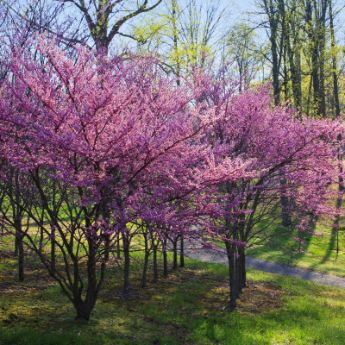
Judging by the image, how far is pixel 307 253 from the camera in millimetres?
18188

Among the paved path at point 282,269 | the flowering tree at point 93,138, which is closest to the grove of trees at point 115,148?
the flowering tree at point 93,138

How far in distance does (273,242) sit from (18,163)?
15779mm

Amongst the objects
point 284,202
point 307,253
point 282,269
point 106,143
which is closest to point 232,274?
point 284,202

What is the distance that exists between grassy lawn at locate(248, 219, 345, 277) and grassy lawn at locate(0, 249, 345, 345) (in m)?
4.59

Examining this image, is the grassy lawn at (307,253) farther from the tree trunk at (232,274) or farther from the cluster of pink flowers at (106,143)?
the cluster of pink flowers at (106,143)

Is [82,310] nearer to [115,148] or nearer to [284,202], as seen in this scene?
[115,148]

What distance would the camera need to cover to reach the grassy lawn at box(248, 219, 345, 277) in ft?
53.1

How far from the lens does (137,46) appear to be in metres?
16.3

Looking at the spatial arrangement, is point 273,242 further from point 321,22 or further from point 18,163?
point 18,163

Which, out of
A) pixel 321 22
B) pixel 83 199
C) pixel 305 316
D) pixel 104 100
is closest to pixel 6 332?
pixel 83 199

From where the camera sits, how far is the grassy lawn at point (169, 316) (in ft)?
21.8

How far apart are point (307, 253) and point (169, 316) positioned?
1170 centimetres

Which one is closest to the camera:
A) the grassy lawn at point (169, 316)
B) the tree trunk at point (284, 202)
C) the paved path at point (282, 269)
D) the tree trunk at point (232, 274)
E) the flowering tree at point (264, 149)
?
the grassy lawn at point (169, 316)

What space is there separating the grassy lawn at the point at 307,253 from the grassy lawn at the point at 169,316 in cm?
459
